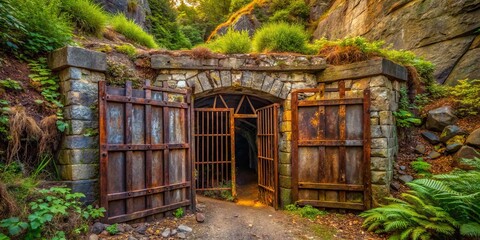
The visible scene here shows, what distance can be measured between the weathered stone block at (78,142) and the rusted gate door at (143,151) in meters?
0.25

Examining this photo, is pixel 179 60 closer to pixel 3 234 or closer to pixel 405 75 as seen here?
pixel 3 234

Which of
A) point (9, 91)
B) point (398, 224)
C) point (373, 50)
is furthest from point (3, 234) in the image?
point (373, 50)

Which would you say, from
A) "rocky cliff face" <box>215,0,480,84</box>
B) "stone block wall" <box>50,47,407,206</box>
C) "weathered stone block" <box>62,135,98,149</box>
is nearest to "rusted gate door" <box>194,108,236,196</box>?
"stone block wall" <box>50,47,407,206</box>

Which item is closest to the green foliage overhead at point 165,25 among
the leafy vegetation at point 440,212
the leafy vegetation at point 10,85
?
the leafy vegetation at point 10,85

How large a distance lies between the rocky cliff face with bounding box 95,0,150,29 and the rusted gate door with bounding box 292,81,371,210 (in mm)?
7373

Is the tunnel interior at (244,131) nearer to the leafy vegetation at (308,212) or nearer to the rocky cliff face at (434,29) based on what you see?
the leafy vegetation at (308,212)

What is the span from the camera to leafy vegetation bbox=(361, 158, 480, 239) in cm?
288

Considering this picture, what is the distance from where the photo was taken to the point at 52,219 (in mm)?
2613

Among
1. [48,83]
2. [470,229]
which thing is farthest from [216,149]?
[470,229]

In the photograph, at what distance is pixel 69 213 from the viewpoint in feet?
9.32

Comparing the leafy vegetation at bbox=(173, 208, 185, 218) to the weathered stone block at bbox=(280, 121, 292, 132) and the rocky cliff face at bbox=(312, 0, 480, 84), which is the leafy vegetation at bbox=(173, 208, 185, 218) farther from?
the rocky cliff face at bbox=(312, 0, 480, 84)

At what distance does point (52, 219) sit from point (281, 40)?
15.7 feet

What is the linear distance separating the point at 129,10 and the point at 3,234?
8.74 metres

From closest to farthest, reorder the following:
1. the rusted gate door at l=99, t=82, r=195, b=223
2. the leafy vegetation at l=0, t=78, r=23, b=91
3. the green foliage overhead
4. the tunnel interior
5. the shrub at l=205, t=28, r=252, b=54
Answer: the leafy vegetation at l=0, t=78, r=23, b=91, the rusted gate door at l=99, t=82, r=195, b=223, the shrub at l=205, t=28, r=252, b=54, the tunnel interior, the green foliage overhead
